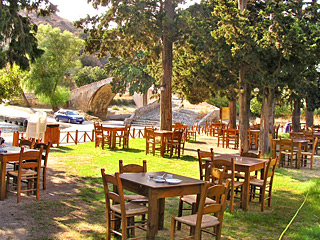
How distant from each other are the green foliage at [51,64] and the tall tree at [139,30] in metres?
26.4

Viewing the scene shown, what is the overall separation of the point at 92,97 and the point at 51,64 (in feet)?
26.3

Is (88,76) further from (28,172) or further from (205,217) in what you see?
(205,217)

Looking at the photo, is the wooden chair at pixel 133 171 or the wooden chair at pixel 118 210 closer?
the wooden chair at pixel 118 210

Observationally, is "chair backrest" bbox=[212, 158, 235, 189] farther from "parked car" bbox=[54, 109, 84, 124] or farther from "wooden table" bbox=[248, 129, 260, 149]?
"parked car" bbox=[54, 109, 84, 124]

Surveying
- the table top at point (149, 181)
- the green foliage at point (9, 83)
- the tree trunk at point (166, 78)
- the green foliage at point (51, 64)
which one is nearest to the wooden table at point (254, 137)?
the tree trunk at point (166, 78)

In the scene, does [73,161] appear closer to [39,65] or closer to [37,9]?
[37,9]

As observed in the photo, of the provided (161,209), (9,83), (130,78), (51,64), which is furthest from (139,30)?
(51,64)

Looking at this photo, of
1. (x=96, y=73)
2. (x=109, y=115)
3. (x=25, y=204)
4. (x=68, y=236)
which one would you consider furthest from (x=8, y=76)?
(x=96, y=73)

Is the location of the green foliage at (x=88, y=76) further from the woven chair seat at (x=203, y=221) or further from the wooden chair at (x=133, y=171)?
the woven chair seat at (x=203, y=221)

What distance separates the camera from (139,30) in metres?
16.1

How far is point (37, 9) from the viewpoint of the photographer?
12.5 metres

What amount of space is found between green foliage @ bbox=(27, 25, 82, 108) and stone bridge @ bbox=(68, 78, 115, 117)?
13.9 feet

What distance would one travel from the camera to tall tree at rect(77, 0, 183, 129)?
16094mm

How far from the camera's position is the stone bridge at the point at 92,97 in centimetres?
4872
